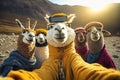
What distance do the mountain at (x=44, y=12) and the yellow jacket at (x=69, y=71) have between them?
47.9ft

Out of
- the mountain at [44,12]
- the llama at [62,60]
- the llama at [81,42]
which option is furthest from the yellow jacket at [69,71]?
the mountain at [44,12]

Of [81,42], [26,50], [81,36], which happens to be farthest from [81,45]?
[26,50]

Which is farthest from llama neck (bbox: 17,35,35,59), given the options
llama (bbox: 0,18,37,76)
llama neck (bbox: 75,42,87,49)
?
llama neck (bbox: 75,42,87,49)

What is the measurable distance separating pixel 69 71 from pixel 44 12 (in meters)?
23.1

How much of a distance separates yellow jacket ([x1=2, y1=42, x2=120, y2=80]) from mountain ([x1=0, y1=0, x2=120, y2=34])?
14.6m

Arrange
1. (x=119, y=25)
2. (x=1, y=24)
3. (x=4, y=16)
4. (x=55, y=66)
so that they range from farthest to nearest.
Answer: (x=4, y=16), (x=1, y=24), (x=119, y=25), (x=55, y=66)

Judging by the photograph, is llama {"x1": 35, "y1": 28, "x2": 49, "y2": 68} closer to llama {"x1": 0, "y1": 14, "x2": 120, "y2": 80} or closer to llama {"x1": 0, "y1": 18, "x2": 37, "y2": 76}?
llama {"x1": 0, "y1": 18, "x2": 37, "y2": 76}

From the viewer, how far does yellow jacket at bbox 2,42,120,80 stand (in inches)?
128

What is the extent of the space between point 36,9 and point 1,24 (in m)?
4.89

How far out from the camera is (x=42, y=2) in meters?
30.2

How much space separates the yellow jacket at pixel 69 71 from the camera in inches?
128

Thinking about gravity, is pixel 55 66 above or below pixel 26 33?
below

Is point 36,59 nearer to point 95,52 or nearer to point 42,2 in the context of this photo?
point 95,52

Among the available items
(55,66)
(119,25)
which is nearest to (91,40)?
(55,66)
